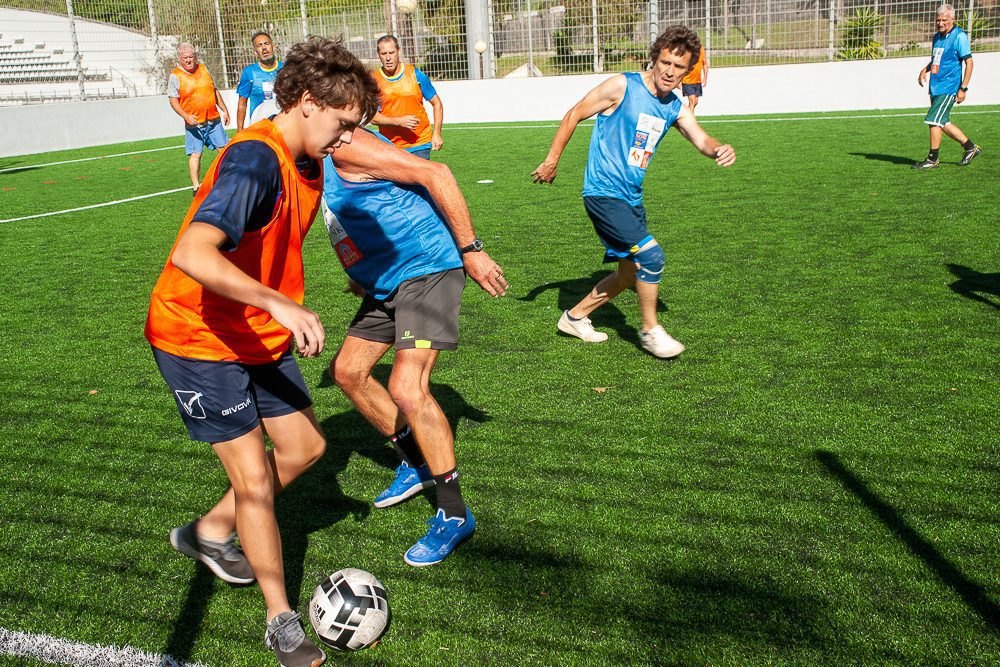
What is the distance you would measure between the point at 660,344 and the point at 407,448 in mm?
2224

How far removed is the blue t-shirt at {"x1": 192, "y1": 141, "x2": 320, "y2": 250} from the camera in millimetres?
2523

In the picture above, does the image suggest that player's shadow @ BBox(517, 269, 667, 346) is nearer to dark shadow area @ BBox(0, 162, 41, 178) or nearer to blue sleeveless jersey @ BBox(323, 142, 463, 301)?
blue sleeveless jersey @ BBox(323, 142, 463, 301)

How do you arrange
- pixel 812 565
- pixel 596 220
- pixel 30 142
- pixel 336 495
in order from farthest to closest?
pixel 30 142, pixel 596 220, pixel 336 495, pixel 812 565

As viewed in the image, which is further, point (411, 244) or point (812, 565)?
point (411, 244)

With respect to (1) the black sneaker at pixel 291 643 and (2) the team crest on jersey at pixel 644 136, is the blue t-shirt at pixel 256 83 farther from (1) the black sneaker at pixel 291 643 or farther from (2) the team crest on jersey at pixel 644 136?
(1) the black sneaker at pixel 291 643

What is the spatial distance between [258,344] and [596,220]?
354 cm

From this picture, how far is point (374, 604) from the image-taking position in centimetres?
311

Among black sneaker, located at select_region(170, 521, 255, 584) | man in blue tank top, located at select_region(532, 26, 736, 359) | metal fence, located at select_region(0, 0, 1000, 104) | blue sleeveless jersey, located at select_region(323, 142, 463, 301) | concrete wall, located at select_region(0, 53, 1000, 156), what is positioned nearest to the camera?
black sneaker, located at select_region(170, 521, 255, 584)

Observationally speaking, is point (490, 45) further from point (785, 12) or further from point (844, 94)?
point (844, 94)

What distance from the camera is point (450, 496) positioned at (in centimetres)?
366

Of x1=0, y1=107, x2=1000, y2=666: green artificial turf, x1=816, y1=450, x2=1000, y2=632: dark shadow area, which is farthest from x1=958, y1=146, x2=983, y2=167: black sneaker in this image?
x1=816, y1=450, x2=1000, y2=632: dark shadow area

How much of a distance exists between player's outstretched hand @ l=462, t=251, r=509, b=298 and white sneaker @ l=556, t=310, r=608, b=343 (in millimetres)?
2707

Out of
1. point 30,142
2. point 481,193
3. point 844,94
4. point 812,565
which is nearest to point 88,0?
point 30,142

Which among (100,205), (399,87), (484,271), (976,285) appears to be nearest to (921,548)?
(484,271)
